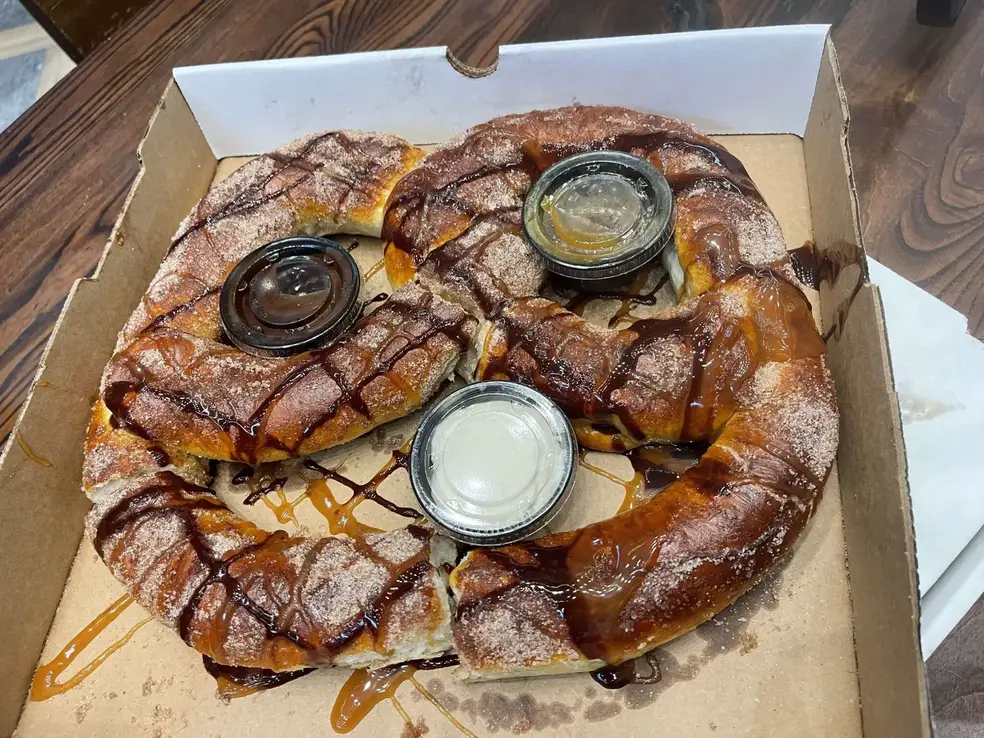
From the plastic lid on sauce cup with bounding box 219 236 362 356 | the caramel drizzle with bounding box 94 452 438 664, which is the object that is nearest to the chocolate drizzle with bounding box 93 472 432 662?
the caramel drizzle with bounding box 94 452 438 664

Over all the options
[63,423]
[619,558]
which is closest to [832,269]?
[619,558]

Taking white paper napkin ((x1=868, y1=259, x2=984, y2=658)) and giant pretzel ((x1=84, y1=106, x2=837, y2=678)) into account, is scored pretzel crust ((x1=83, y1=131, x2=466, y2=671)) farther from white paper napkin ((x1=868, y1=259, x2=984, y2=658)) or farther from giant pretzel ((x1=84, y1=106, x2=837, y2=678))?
white paper napkin ((x1=868, y1=259, x2=984, y2=658))

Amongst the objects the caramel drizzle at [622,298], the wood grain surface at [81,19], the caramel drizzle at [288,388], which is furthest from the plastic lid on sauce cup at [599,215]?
the wood grain surface at [81,19]

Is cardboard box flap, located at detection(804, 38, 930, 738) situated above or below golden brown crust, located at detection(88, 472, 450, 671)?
below

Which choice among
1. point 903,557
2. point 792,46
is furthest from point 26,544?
point 792,46

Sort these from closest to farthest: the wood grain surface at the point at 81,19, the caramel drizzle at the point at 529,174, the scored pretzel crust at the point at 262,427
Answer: the scored pretzel crust at the point at 262,427, the caramel drizzle at the point at 529,174, the wood grain surface at the point at 81,19

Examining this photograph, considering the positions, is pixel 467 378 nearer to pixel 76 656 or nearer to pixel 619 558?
pixel 619 558

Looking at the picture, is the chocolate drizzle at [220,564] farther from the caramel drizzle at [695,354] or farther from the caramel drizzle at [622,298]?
the caramel drizzle at [622,298]
